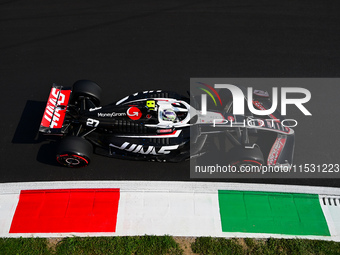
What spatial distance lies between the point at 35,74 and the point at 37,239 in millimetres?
5186

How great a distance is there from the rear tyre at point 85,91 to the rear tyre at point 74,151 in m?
1.38

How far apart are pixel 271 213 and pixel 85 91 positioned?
5.52 meters

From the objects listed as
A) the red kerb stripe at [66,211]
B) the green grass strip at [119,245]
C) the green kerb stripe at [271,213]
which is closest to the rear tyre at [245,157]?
the green kerb stripe at [271,213]

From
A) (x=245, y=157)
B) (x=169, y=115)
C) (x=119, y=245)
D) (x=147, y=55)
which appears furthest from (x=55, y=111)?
(x=245, y=157)

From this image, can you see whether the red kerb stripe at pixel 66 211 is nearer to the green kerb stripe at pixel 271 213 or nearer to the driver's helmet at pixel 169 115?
the driver's helmet at pixel 169 115

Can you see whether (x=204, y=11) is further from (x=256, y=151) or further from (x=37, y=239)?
(x=37, y=239)

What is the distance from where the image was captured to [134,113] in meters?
7.28

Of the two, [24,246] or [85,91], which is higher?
[85,91]

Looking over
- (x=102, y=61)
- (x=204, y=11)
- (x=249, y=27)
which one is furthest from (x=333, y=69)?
(x=102, y=61)

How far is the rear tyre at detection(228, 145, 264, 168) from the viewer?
6.92 m

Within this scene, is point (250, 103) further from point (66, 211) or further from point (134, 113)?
point (66, 211)

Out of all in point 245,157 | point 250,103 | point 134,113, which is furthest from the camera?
point 250,103

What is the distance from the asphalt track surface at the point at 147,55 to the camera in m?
7.80

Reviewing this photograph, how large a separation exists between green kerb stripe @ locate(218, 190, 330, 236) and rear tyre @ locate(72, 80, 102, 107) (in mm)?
4083
